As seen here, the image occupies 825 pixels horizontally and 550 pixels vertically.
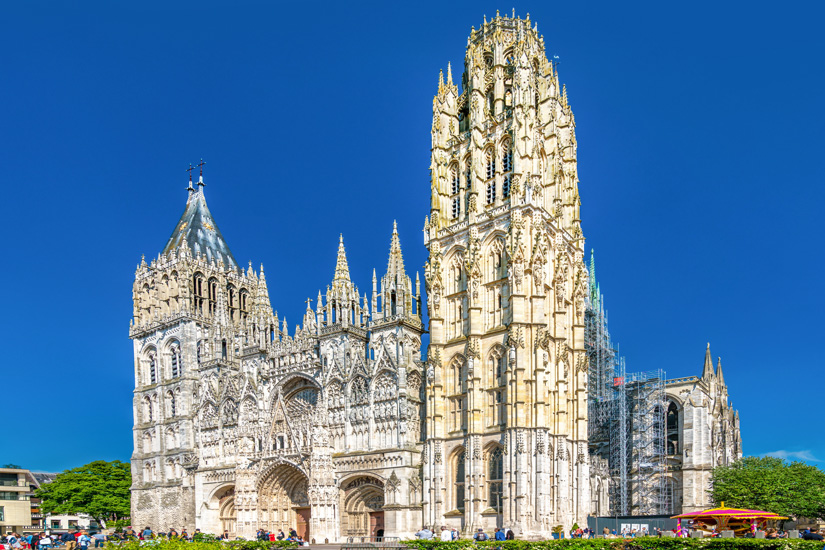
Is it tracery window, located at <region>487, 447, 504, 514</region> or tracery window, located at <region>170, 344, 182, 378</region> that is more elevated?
tracery window, located at <region>170, 344, 182, 378</region>

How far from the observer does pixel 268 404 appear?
214 feet

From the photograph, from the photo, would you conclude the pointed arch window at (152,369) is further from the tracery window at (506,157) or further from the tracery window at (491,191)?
the tracery window at (506,157)

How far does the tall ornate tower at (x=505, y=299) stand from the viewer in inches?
2095

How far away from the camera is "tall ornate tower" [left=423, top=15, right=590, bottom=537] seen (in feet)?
175

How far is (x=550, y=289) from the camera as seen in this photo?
59.2 metres

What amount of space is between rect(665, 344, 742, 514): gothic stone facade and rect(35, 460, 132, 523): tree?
187 feet

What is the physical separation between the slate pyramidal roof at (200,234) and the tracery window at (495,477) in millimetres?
38204

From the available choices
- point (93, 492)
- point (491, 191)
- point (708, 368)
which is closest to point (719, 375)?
point (708, 368)

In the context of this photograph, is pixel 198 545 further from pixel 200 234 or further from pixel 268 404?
pixel 200 234

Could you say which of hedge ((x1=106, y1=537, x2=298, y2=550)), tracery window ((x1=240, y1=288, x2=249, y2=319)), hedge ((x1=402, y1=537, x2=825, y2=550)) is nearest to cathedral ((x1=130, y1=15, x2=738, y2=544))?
tracery window ((x1=240, y1=288, x2=249, y2=319))

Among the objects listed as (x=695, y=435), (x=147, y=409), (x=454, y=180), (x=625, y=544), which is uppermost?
(x=454, y=180)

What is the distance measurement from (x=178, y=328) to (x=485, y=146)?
3415cm

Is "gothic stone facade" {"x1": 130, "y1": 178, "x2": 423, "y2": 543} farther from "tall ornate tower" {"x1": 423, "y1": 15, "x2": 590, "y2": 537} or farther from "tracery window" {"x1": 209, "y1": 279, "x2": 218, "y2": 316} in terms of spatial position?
"tall ornate tower" {"x1": 423, "y1": 15, "x2": 590, "y2": 537}

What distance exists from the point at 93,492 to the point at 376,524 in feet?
145
